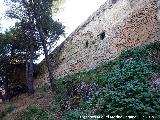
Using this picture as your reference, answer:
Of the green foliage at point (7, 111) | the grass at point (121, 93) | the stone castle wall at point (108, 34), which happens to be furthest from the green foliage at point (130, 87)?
the green foliage at point (7, 111)

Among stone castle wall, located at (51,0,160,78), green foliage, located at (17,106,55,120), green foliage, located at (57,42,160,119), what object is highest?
stone castle wall, located at (51,0,160,78)

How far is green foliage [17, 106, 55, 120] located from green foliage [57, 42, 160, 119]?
211 centimetres

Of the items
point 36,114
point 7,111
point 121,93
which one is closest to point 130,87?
point 121,93

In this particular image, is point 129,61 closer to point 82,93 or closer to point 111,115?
point 82,93

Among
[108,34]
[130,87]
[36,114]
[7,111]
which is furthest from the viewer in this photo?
[108,34]

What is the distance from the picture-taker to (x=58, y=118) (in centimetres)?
1534

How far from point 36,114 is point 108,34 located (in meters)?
10.2

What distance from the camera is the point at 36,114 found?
57.8 feet

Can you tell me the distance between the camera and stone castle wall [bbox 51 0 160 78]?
21.6 meters

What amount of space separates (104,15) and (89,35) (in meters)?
2.22

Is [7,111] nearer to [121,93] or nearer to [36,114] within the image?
[36,114]

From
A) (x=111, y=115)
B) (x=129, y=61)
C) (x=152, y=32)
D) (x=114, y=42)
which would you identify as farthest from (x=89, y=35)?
(x=111, y=115)

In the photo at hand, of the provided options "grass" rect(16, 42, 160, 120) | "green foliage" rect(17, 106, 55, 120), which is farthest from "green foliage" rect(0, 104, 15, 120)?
"grass" rect(16, 42, 160, 120)

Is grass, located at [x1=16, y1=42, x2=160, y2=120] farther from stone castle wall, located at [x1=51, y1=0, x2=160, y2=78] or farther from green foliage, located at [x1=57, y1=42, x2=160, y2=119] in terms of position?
stone castle wall, located at [x1=51, y1=0, x2=160, y2=78]
